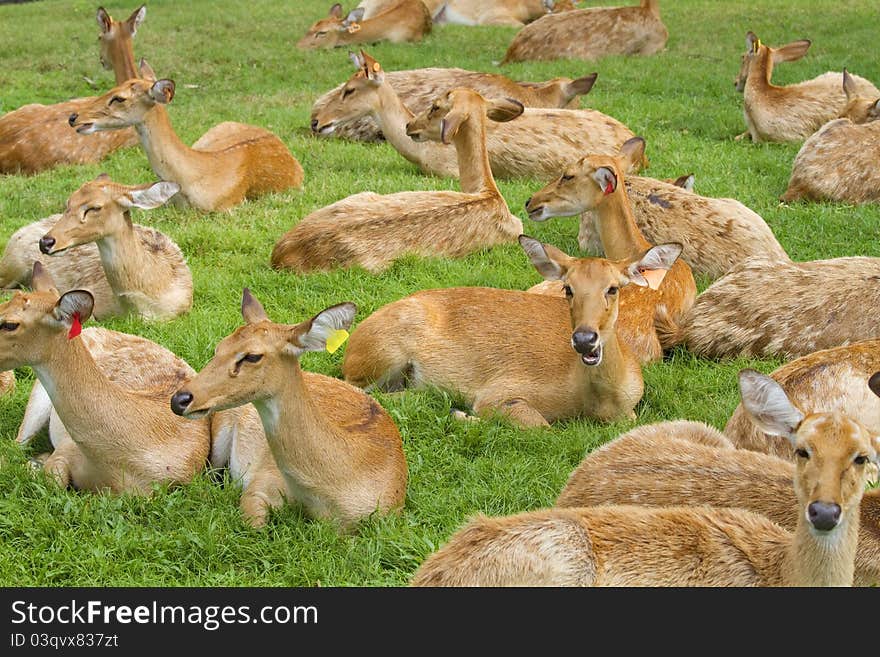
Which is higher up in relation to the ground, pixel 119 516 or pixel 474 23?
pixel 119 516

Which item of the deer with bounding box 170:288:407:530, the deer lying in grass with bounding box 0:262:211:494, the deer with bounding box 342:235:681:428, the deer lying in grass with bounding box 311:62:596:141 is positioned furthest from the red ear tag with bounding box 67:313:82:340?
the deer lying in grass with bounding box 311:62:596:141

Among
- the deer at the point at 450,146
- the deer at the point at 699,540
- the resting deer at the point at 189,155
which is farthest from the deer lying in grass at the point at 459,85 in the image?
the deer at the point at 699,540

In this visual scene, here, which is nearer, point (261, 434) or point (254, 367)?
point (254, 367)

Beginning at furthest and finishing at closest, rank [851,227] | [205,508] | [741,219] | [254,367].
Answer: [851,227], [741,219], [205,508], [254,367]

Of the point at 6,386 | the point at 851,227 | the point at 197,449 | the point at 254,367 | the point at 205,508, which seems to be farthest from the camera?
the point at 851,227

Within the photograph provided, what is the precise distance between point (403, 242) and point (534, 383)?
240 cm

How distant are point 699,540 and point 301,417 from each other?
5.66ft

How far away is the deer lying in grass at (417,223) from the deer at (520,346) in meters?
1.55

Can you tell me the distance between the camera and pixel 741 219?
345 inches

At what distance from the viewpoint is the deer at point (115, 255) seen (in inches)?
301

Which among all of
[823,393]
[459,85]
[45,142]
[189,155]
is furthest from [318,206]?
[823,393]

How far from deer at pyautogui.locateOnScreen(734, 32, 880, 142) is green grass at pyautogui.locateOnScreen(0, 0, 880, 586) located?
0.77ft
